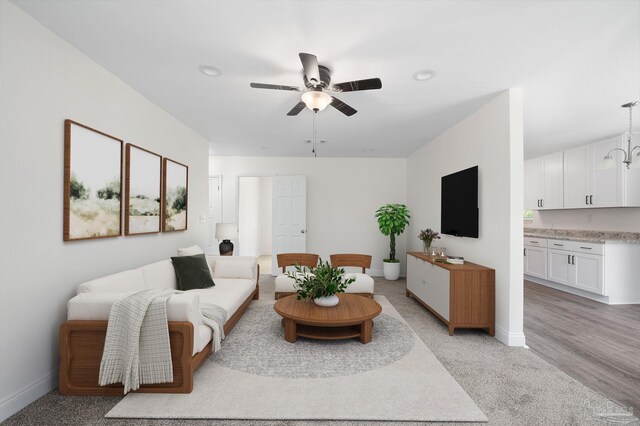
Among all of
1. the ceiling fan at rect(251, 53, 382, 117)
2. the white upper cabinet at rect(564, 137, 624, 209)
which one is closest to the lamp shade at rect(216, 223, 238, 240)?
the ceiling fan at rect(251, 53, 382, 117)

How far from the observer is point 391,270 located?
5.94m

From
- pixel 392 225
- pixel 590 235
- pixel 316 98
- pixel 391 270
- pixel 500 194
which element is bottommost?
pixel 391 270

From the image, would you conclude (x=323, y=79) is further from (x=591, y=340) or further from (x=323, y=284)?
(x=591, y=340)

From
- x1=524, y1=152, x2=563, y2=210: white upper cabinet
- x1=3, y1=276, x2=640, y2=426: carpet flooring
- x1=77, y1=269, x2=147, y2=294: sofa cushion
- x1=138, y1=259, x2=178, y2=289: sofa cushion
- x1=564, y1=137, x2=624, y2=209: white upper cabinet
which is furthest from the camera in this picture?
x1=524, y1=152, x2=563, y2=210: white upper cabinet

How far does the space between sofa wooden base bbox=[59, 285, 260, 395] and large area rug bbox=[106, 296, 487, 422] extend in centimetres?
11

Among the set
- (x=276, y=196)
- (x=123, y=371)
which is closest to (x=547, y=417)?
(x=123, y=371)

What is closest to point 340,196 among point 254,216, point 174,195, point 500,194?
point 254,216

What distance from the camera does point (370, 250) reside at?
21.1 feet

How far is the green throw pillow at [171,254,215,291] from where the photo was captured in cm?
330

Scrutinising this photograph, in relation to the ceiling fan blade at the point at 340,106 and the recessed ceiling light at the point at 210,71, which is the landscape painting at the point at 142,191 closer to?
the recessed ceiling light at the point at 210,71

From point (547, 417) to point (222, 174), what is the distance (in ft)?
20.8

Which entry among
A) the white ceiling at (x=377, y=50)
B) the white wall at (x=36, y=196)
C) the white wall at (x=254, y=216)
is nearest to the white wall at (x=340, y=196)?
the white wall at (x=254, y=216)

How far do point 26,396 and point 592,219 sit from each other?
8.06m

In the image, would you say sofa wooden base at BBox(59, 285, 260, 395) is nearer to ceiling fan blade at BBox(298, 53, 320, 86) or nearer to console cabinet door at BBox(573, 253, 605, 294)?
ceiling fan blade at BBox(298, 53, 320, 86)
